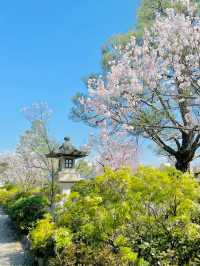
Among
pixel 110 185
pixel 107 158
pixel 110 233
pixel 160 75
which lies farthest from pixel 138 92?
pixel 107 158

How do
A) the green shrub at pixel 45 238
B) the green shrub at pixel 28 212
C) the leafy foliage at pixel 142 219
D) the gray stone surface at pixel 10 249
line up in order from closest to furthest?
the leafy foliage at pixel 142 219 → the green shrub at pixel 45 238 → the gray stone surface at pixel 10 249 → the green shrub at pixel 28 212

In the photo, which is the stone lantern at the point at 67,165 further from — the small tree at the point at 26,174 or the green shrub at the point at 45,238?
the small tree at the point at 26,174

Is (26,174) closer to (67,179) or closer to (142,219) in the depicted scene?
(67,179)

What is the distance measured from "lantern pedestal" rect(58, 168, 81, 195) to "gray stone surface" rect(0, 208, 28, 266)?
2.34 meters

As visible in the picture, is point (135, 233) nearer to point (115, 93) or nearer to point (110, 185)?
point (110, 185)

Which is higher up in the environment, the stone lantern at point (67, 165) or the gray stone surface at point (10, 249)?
the stone lantern at point (67, 165)

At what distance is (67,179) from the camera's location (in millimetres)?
12047

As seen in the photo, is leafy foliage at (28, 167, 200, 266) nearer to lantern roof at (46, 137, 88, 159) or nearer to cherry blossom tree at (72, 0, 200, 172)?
cherry blossom tree at (72, 0, 200, 172)

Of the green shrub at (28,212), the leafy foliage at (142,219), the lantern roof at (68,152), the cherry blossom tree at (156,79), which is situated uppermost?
the cherry blossom tree at (156,79)

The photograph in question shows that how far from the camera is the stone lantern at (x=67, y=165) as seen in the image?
11953mm

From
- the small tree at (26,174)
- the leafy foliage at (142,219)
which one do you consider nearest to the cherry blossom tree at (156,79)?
the leafy foliage at (142,219)

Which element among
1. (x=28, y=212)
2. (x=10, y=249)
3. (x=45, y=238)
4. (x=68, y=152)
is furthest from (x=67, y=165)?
(x=45, y=238)

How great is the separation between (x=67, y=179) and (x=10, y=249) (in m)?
3.79

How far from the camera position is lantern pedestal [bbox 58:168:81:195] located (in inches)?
469
